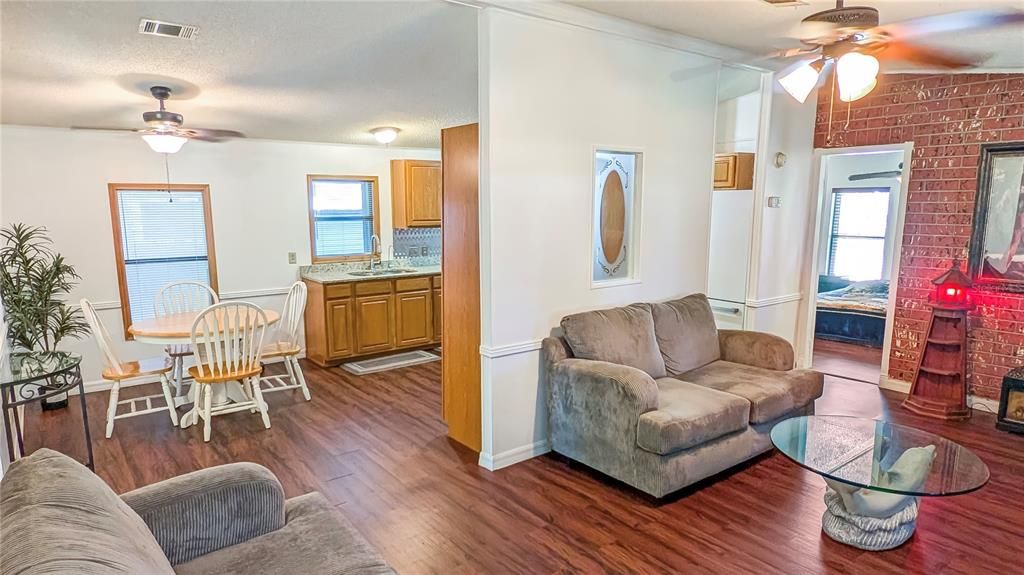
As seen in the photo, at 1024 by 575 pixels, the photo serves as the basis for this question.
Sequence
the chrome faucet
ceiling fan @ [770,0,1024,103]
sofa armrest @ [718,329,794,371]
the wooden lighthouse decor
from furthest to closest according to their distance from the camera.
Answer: the chrome faucet → the wooden lighthouse decor → sofa armrest @ [718,329,794,371] → ceiling fan @ [770,0,1024,103]

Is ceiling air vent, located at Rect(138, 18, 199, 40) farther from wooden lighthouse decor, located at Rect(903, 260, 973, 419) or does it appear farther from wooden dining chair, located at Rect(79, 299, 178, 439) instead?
wooden lighthouse decor, located at Rect(903, 260, 973, 419)

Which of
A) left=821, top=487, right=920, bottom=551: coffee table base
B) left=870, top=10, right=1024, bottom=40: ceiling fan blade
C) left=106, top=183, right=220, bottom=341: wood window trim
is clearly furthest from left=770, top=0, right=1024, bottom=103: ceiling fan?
left=106, top=183, right=220, bottom=341: wood window trim

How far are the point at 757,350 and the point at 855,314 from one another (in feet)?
11.0

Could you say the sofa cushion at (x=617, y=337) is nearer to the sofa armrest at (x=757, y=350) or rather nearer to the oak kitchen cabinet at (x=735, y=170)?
the sofa armrest at (x=757, y=350)

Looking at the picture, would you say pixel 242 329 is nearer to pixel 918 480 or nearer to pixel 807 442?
pixel 807 442

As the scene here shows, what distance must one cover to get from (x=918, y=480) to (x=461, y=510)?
205 centimetres

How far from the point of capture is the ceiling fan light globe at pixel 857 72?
8.02 ft

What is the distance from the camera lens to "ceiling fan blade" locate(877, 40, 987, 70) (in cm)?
353

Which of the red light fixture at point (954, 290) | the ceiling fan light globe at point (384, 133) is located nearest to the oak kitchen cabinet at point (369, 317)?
the ceiling fan light globe at point (384, 133)

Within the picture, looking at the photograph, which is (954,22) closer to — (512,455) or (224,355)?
(512,455)

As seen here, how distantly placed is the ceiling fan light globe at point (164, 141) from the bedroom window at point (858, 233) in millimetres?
7359

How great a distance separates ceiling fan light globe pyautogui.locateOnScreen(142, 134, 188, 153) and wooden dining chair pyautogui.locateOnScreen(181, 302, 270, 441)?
1.09m

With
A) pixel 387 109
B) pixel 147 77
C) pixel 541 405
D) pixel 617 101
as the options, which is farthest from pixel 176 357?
pixel 617 101

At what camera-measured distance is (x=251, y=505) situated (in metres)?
1.83
